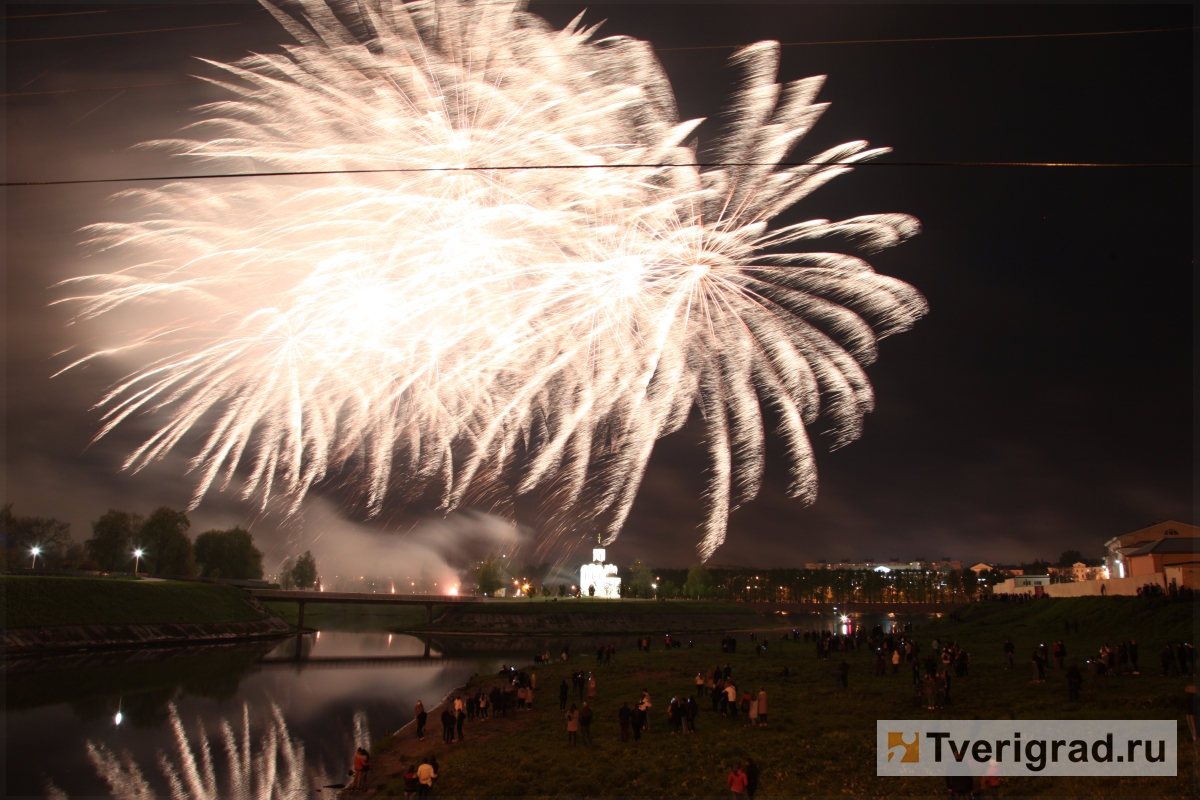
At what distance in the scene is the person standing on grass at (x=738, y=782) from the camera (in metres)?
15.8

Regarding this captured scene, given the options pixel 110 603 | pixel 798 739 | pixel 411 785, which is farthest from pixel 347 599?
pixel 798 739

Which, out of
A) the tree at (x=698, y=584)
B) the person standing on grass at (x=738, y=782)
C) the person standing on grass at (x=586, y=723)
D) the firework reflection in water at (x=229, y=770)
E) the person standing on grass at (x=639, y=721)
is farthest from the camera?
the tree at (x=698, y=584)

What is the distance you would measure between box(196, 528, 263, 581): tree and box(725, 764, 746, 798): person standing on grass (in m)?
126

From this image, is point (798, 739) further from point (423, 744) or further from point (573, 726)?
point (423, 744)

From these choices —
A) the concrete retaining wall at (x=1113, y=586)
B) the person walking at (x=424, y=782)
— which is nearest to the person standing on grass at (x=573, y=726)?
the person walking at (x=424, y=782)

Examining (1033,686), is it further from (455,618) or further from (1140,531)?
(455,618)

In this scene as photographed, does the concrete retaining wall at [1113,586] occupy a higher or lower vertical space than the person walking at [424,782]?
higher

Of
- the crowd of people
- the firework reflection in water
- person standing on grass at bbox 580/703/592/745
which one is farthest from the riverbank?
person standing on grass at bbox 580/703/592/745

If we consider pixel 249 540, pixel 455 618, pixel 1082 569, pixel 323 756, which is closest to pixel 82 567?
pixel 249 540

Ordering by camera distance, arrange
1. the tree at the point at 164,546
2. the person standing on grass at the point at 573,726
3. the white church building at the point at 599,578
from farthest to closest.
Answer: the white church building at the point at 599,578 → the tree at the point at 164,546 → the person standing on grass at the point at 573,726

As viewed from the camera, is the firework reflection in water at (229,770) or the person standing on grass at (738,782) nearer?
the person standing on grass at (738,782)

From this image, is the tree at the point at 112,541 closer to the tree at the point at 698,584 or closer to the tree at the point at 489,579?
the tree at the point at 489,579

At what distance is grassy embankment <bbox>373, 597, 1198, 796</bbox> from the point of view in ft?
56.7

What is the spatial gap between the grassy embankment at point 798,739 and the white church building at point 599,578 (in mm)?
127745
